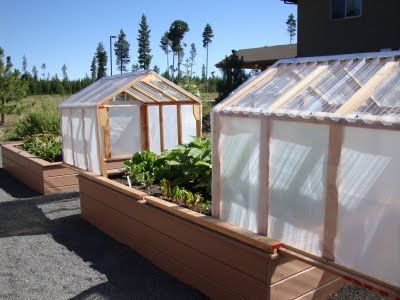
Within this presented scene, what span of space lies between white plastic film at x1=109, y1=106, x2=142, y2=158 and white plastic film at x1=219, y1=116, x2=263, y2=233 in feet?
13.0

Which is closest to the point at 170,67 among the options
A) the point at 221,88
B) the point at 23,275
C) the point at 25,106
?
the point at 25,106

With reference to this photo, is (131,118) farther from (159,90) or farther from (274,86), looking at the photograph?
(274,86)

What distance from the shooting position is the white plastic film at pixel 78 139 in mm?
6758

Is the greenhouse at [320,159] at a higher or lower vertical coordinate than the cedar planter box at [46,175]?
higher

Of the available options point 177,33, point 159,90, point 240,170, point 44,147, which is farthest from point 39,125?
point 177,33

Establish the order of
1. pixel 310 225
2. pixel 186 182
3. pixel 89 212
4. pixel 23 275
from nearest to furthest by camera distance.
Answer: pixel 310 225 < pixel 23 275 < pixel 186 182 < pixel 89 212

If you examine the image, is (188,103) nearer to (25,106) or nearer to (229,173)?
(229,173)

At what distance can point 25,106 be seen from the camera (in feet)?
63.8

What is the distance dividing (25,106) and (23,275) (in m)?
16.8

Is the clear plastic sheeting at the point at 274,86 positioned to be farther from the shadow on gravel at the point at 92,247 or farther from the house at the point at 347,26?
the house at the point at 347,26

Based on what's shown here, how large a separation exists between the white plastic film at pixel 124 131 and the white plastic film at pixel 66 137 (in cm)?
78

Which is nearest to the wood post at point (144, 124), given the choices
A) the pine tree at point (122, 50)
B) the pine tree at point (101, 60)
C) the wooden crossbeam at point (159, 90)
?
the wooden crossbeam at point (159, 90)

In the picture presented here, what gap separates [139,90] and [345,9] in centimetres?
879

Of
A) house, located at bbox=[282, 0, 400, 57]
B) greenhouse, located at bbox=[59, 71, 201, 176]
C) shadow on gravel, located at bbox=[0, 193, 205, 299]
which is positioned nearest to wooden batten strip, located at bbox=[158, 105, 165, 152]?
greenhouse, located at bbox=[59, 71, 201, 176]
